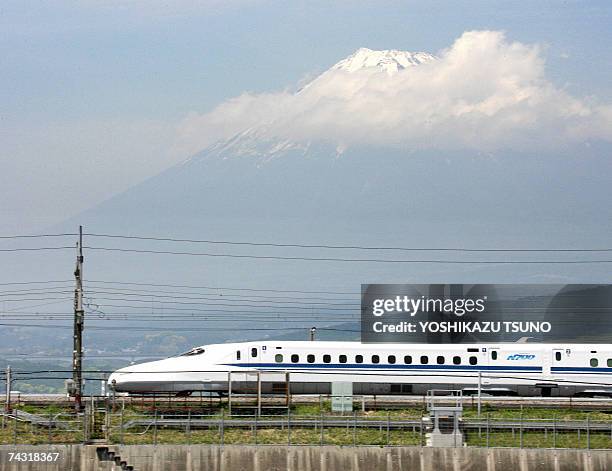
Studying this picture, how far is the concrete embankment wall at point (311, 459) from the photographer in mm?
65250

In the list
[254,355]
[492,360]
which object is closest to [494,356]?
[492,360]

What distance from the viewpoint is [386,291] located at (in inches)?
3775

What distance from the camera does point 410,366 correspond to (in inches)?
3273

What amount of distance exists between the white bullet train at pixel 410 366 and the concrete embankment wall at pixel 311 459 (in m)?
14.5

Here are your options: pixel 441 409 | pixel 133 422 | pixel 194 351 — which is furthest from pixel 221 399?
pixel 441 409

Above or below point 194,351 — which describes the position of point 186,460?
below

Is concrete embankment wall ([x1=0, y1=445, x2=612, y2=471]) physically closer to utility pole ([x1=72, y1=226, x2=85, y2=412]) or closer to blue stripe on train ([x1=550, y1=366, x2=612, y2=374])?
utility pole ([x1=72, y1=226, x2=85, y2=412])

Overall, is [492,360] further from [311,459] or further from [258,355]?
[311,459]

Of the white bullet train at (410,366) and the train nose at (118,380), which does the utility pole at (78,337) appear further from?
the white bullet train at (410,366)

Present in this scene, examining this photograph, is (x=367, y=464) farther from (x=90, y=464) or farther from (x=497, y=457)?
(x=90, y=464)

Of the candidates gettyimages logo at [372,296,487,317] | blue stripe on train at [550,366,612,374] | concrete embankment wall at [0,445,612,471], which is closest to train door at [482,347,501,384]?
blue stripe on train at [550,366,612,374]

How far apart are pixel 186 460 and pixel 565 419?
19.8 m

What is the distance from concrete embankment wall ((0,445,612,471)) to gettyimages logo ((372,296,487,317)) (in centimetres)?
2544

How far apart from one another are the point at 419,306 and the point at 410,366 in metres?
8.49
